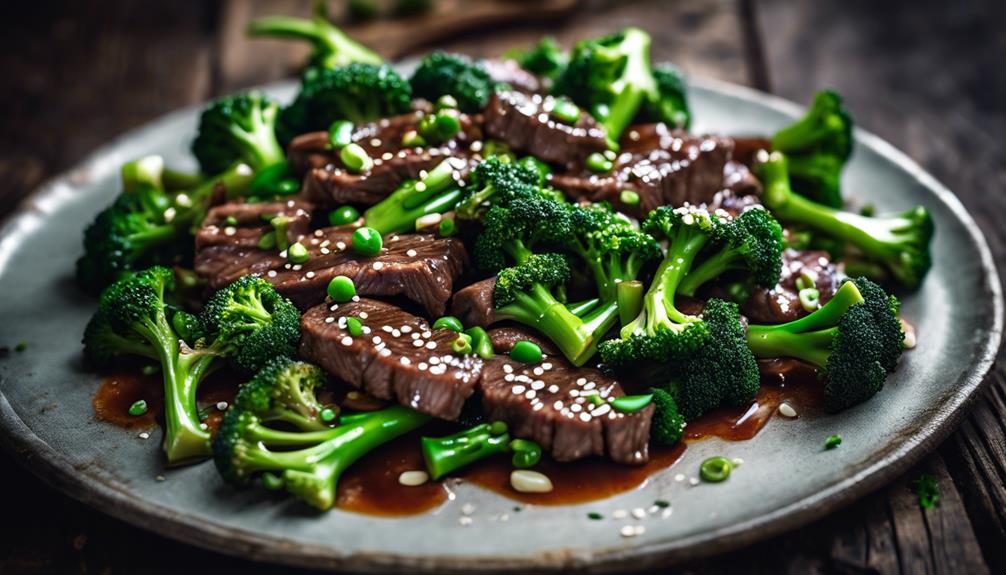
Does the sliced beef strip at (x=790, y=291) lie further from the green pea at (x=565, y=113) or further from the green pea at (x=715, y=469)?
the green pea at (x=565, y=113)

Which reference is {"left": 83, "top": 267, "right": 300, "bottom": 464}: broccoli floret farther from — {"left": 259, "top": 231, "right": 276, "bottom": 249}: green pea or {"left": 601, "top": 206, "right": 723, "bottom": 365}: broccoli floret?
{"left": 601, "top": 206, "right": 723, "bottom": 365}: broccoli floret

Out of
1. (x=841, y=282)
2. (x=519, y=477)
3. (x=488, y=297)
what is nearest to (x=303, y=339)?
(x=488, y=297)

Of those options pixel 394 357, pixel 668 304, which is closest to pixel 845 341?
pixel 668 304

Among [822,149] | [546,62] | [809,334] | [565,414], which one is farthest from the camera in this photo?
[546,62]

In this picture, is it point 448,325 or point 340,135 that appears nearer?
point 448,325

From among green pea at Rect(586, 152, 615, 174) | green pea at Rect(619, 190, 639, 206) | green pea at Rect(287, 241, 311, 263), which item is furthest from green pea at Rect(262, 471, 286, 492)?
green pea at Rect(586, 152, 615, 174)

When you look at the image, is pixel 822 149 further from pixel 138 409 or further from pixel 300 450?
pixel 138 409

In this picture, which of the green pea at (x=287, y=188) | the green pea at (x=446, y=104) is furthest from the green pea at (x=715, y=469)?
the green pea at (x=287, y=188)
